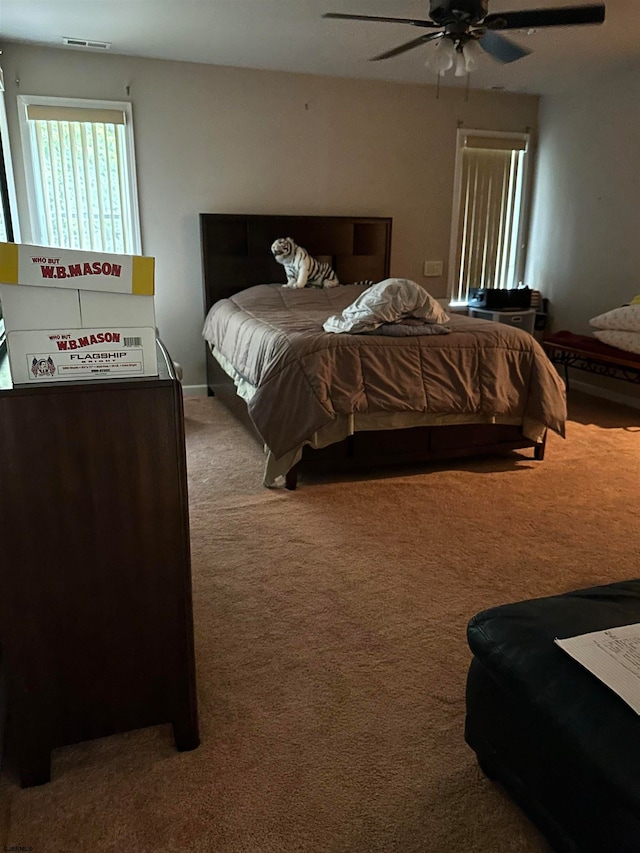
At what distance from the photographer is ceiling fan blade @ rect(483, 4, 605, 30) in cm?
278

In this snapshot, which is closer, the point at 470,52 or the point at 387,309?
the point at 470,52

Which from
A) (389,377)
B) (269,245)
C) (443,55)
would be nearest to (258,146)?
(269,245)

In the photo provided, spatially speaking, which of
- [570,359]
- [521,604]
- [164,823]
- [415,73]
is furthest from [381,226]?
[164,823]

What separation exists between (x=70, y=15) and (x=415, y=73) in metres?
2.44

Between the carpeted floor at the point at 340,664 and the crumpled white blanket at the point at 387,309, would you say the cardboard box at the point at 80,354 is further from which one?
the crumpled white blanket at the point at 387,309

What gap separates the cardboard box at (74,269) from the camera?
1.28 m

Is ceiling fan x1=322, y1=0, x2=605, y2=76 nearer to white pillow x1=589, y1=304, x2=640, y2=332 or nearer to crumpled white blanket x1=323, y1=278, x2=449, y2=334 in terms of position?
crumpled white blanket x1=323, y1=278, x2=449, y2=334

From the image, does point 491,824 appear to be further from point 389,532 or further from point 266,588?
point 389,532

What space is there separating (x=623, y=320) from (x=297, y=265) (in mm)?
2318

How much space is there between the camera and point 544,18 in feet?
9.26

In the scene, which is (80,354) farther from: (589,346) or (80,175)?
(589,346)

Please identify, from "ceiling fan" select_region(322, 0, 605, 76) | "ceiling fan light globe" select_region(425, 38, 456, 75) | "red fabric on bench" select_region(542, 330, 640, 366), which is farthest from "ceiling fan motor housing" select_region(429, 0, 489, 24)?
A: "red fabric on bench" select_region(542, 330, 640, 366)

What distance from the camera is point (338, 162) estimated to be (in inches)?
198

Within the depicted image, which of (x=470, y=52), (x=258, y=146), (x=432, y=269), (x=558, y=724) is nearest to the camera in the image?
(x=558, y=724)
